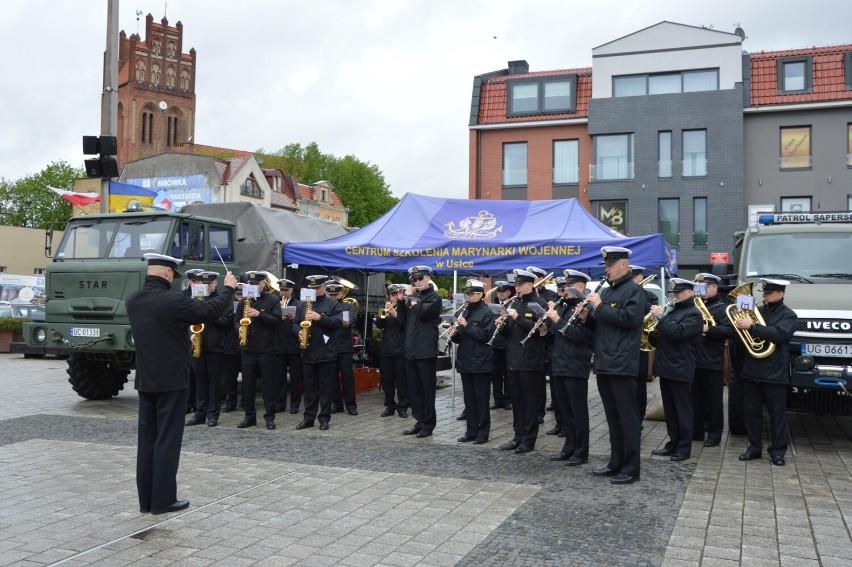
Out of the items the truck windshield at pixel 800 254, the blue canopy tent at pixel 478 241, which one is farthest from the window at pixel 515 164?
the truck windshield at pixel 800 254

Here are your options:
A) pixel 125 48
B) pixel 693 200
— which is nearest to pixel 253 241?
pixel 693 200

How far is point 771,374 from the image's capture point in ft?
27.0

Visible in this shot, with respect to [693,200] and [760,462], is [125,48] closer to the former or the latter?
[693,200]

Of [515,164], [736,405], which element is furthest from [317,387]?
[515,164]

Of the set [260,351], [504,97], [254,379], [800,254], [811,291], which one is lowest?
[254,379]

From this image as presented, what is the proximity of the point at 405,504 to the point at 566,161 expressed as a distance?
30.6m

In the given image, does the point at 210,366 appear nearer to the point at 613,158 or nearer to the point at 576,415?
the point at 576,415

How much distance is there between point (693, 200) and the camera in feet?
109

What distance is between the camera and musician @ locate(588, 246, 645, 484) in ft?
23.5

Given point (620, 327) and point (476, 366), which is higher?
point (620, 327)

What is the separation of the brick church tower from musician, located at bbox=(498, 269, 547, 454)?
283ft

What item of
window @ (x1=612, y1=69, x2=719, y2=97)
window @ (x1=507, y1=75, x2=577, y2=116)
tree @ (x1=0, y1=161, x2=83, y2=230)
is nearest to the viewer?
window @ (x1=612, y1=69, x2=719, y2=97)

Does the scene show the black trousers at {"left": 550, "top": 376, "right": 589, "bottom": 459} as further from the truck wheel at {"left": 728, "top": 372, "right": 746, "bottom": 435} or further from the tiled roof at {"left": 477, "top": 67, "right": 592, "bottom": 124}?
the tiled roof at {"left": 477, "top": 67, "right": 592, "bottom": 124}

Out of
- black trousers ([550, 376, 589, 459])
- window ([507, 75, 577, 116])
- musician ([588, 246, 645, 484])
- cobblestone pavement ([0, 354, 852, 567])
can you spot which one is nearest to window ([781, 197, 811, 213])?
window ([507, 75, 577, 116])
